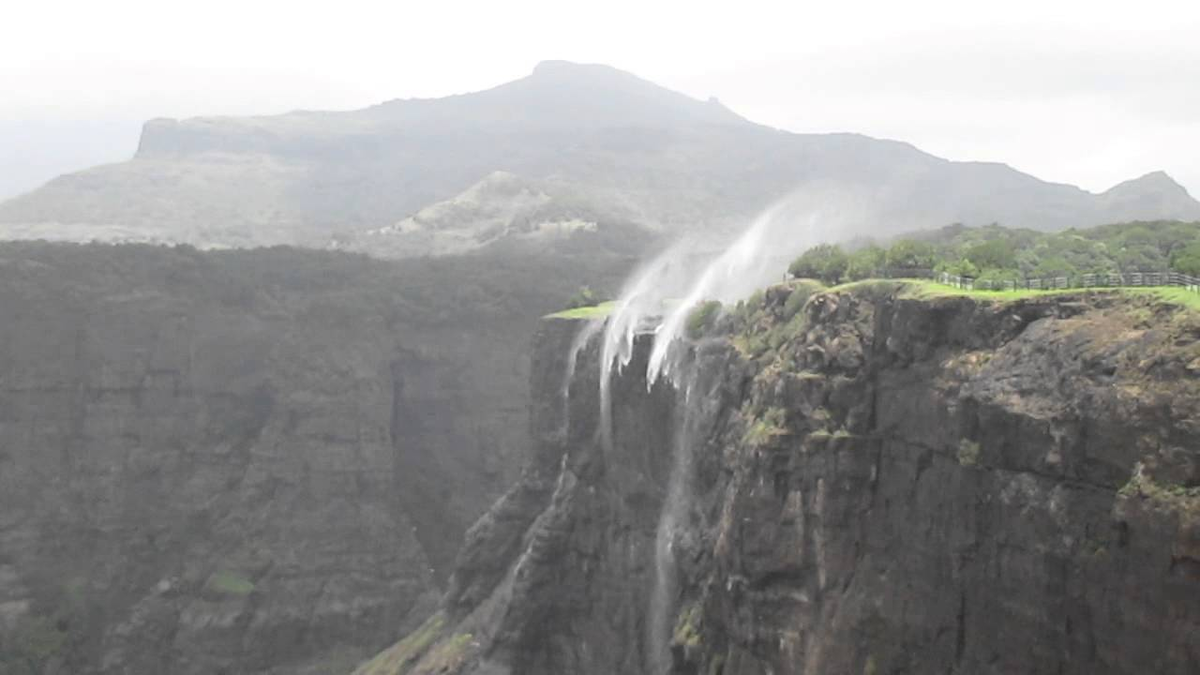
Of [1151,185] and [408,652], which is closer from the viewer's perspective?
[408,652]

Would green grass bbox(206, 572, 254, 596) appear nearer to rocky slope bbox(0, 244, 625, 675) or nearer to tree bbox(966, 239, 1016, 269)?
rocky slope bbox(0, 244, 625, 675)

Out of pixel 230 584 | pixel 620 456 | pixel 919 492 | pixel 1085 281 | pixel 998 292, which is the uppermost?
pixel 1085 281

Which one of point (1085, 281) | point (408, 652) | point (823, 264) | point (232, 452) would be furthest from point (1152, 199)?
point (1085, 281)

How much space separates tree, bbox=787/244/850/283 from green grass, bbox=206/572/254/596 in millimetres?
67055

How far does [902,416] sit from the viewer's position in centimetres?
2830

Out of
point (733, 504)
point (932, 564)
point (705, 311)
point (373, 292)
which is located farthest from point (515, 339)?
point (932, 564)

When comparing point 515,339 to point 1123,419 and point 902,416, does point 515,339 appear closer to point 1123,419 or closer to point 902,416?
point 902,416

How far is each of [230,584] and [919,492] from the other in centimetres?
7921

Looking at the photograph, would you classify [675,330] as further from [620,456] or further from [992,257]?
[992,257]

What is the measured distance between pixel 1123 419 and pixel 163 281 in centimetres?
10170

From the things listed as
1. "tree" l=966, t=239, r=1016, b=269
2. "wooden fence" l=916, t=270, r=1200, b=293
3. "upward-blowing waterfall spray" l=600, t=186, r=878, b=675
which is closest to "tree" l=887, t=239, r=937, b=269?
"tree" l=966, t=239, r=1016, b=269

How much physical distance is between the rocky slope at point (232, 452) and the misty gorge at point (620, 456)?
274 mm

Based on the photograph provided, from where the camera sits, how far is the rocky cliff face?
68.3 ft

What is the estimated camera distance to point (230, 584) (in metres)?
96.4
